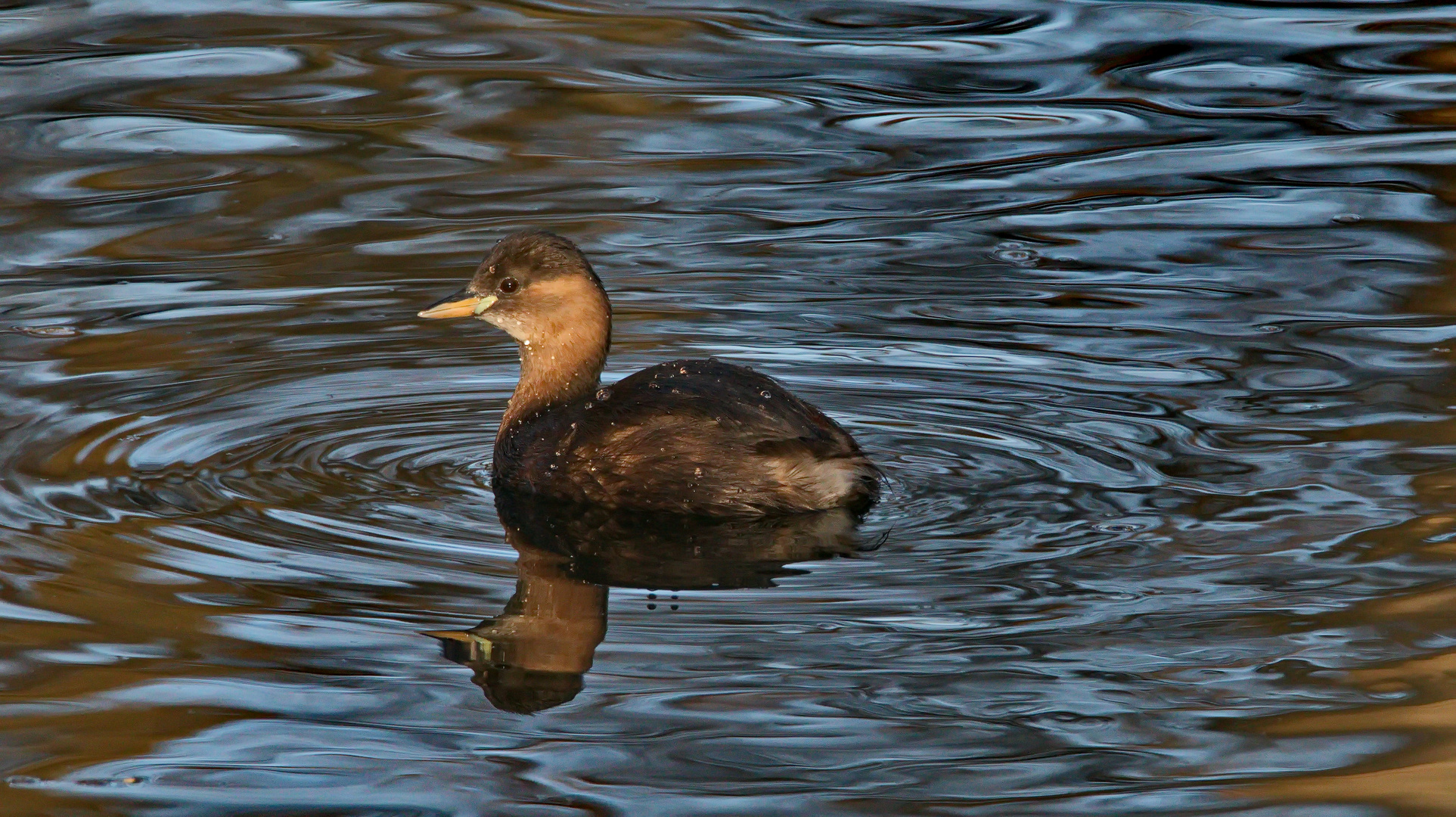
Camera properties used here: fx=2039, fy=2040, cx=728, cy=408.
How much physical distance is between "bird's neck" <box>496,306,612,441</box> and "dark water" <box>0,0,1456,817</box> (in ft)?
1.00

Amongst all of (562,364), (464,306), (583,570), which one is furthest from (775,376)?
(583,570)

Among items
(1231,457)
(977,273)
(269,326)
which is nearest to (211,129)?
(269,326)

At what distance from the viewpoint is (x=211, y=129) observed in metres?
11.4

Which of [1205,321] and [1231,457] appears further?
[1205,321]

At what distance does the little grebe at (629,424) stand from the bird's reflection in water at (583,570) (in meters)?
0.09

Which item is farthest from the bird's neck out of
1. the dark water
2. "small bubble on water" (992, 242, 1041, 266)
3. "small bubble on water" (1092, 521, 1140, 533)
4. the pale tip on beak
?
"small bubble on water" (992, 242, 1041, 266)

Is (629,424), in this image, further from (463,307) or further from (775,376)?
(775,376)

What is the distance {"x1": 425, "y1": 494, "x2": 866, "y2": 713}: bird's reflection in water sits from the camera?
517cm

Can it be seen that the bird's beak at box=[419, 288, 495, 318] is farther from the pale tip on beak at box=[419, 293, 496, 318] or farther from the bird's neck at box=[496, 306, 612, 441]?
the bird's neck at box=[496, 306, 612, 441]

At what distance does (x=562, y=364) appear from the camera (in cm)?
715

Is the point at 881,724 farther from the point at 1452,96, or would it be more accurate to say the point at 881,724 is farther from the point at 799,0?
the point at 799,0

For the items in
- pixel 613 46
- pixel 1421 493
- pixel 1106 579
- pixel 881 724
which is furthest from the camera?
pixel 613 46

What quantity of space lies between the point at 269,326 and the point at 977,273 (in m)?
3.06

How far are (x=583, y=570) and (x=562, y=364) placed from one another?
53.5 inches
